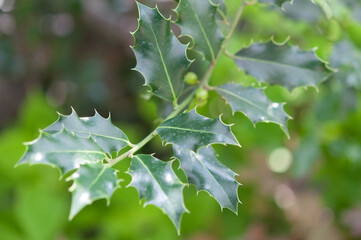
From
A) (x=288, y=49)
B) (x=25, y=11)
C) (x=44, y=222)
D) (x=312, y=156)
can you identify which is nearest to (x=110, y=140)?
(x=288, y=49)

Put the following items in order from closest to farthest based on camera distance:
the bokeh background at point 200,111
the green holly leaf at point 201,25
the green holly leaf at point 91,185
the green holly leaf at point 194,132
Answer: the green holly leaf at point 91,185
the green holly leaf at point 194,132
the green holly leaf at point 201,25
the bokeh background at point 200,111

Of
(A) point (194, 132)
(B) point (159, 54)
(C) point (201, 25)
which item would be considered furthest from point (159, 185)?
(C) point (201, 25)

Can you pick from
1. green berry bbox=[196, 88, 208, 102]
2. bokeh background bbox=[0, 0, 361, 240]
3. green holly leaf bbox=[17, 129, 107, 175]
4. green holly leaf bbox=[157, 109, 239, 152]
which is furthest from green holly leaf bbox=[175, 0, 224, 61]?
bokeh background bbox=[0, 0, 361, 240]

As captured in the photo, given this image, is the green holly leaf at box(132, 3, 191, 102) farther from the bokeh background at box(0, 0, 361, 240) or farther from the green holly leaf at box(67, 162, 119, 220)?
the bokeh background at box(0, 0, 361, 240)

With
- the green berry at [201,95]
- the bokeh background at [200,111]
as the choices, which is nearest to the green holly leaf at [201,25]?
the green berry at [201,95]

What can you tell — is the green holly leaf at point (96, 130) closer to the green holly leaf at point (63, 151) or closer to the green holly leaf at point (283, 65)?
the green holly leaf at point (63, 151)

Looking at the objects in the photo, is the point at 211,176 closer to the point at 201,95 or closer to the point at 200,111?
the point at 201,95

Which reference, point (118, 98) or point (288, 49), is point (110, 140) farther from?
point (118, 98)
